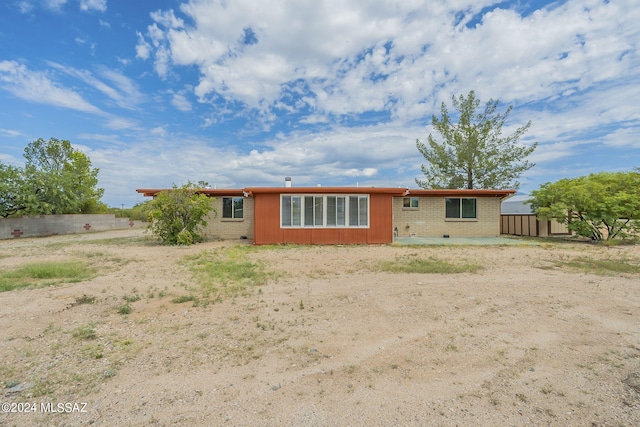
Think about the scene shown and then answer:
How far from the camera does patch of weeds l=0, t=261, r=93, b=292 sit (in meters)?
6.32

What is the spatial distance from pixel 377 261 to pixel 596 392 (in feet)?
21.8

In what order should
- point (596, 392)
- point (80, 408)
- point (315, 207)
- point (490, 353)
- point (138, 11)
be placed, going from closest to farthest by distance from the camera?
1. point (80, 408)
2. point (596, 392)
3. point (490, 353)
4. point (138, 11)
5. point (315, 207)

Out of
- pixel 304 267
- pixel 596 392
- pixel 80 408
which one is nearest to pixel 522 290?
pixel 596 392

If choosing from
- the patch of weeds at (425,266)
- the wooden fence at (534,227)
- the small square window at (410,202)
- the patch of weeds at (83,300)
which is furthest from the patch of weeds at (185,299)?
the wooden fence at (534,227)

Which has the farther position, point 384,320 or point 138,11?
point 138,11

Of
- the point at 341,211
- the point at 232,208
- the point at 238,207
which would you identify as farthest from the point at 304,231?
the point at 232,208

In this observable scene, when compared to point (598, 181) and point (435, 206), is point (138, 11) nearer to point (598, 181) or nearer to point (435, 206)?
point (435, 206)

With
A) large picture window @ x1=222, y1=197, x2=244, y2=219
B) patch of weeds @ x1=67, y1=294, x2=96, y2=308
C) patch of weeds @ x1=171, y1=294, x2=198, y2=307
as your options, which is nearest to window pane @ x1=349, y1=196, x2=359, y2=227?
large picture window @ x1=222, y1=197, x2=244, y2=219

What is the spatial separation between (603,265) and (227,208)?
14594 mm

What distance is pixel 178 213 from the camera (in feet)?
44.4

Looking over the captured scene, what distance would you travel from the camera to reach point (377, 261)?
30.6ft

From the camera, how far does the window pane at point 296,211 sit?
13270 millimetres

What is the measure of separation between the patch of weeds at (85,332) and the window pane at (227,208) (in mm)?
11713

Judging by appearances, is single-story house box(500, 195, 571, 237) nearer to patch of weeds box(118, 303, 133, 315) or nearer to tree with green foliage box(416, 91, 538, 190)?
tree with green foliage box(416, 91, 538, 190)
